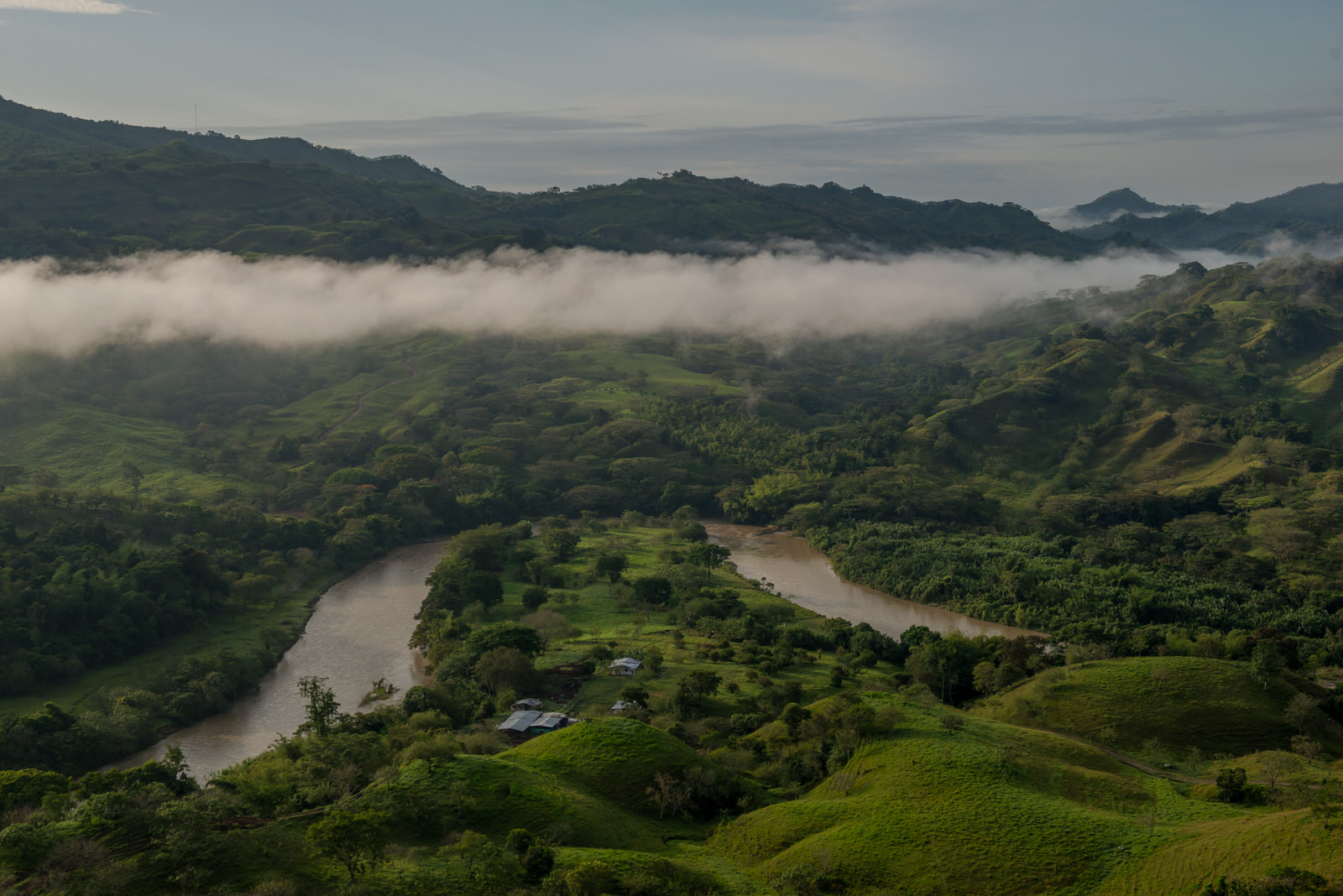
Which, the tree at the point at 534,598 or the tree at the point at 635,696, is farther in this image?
the tree at the point at 534,598

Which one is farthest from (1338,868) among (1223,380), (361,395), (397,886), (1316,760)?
(361,395)

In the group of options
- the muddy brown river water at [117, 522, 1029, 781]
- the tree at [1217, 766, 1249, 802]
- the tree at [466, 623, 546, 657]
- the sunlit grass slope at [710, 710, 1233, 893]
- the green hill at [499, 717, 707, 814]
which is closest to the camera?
the sunlit grass slope at [710, 710, 1233, 893]

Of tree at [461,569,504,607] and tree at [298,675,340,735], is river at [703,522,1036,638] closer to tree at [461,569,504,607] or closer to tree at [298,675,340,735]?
tree at [461,569,504,607]

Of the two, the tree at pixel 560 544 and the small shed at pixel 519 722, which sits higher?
the small shed at pixel 519 722

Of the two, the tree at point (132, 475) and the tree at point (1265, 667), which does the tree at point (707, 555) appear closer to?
the tree at point (1265, 667)

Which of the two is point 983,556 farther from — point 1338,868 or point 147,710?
point 147,710

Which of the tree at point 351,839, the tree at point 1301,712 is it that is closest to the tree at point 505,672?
the tree at point 351,839

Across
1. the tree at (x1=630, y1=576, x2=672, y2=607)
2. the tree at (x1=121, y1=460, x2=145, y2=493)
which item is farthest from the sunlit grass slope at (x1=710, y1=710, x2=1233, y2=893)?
the tree at (x1=121, y1=460, x2=145, y2=493)
